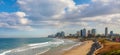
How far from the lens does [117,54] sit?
18.9m

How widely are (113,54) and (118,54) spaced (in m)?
0.84

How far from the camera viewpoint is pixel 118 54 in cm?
1870

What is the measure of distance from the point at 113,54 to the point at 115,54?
270 mm

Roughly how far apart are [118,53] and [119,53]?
93mm

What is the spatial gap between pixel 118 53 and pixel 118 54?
22 cm

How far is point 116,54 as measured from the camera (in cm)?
1908

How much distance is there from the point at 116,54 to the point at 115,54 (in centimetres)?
19

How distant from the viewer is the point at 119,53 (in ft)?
61.9

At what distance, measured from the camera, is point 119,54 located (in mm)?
18688

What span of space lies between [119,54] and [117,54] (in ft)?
0.83

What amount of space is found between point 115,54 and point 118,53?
1.41ft

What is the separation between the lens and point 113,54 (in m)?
19.5

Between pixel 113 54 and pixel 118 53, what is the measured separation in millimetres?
694

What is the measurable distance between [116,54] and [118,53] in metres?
0.25
